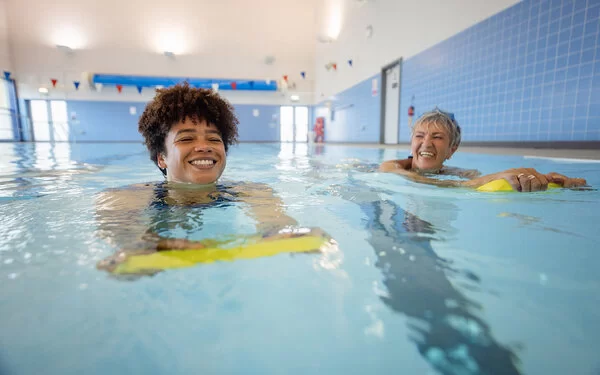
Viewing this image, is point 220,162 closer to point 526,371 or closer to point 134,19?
point 526,371

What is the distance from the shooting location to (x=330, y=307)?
76cm

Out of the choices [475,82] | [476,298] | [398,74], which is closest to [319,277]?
[476,298]

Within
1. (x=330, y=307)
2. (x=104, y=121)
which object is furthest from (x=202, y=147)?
(x=104, y=121)

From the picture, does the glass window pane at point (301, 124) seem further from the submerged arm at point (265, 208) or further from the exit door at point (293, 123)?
the submerged arm at point (265, 208)

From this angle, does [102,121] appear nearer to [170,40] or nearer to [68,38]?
[68,38]

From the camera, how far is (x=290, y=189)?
247cm

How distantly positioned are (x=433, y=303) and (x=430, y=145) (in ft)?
7.56

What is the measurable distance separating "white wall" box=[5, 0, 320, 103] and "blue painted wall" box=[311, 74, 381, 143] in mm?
3760

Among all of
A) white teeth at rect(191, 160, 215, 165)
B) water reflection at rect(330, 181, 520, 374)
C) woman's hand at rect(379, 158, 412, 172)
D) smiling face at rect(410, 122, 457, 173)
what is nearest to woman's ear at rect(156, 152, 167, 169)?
white teeth at rect(191, 160, 215, 165)

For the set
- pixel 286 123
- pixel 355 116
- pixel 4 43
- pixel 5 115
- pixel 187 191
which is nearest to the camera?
pixel 187 191

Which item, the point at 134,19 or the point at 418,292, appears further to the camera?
the point at 134,19

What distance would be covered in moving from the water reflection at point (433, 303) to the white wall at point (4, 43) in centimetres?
1865

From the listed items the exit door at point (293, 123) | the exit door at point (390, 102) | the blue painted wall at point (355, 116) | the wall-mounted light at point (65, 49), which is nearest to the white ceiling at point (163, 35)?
the wall-mounted light at point (65, 49)

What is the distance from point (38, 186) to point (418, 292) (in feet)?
9.45
